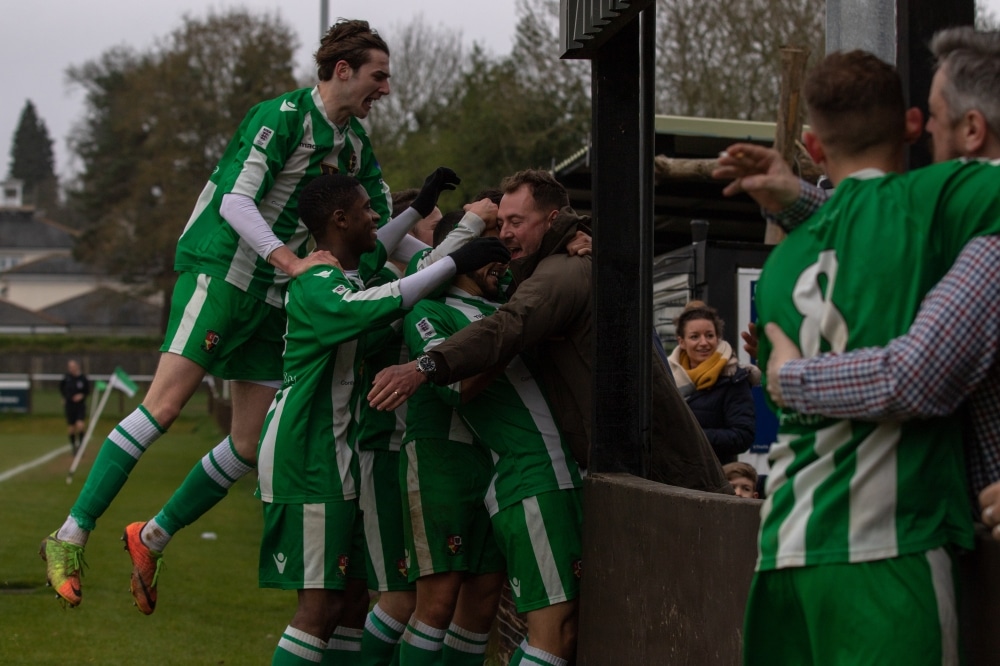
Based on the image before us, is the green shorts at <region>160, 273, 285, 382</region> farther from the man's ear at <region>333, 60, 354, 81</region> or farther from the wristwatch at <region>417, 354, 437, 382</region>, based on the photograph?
the wristwatch at <region>417, 354, 437, 382</region>

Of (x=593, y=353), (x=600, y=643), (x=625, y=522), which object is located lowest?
(x=600, y=643)

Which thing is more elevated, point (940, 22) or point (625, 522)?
point (940, 22)

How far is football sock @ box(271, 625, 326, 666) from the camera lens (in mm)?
5016

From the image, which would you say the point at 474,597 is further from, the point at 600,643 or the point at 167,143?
the point at 167,143

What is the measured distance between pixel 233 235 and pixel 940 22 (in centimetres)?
323

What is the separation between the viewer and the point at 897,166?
116 inches

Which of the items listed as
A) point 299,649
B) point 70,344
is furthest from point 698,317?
point 70,344

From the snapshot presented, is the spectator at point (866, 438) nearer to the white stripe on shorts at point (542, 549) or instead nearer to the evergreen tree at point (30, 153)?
the white stripe on shorts at point (542, 549)

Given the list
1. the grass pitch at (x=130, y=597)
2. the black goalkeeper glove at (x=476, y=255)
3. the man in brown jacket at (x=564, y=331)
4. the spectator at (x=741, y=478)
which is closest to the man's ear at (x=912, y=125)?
the man in brown jacket at (x=564, y=331)

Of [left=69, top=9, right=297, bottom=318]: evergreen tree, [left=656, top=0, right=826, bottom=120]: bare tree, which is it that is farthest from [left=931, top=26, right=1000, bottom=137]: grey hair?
[left=69, top=9, right=297, bottom=318]: evergreen tree

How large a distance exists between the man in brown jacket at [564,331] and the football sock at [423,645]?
88 cm

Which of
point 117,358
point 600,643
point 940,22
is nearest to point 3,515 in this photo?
point 600,643

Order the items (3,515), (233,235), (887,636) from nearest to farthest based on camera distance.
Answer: (887,636)
(233,235)
(3,515)

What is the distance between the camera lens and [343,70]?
5.78 m
